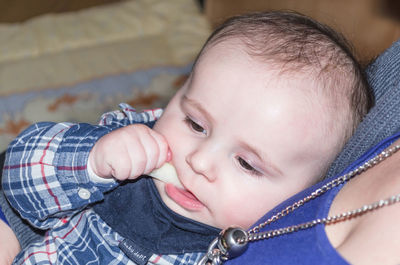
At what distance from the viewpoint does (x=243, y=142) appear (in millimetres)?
788

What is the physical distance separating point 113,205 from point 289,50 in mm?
393

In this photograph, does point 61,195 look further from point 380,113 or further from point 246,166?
point 380,113

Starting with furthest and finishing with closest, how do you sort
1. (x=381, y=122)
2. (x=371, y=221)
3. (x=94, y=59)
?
(x=94, y=59) → (x=381, y=122) → (x=371, y=221)

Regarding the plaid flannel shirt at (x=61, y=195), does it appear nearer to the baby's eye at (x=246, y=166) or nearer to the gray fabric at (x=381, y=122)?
the baby's eye at (x=246, y=166)

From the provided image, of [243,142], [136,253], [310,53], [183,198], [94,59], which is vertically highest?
[310,53]

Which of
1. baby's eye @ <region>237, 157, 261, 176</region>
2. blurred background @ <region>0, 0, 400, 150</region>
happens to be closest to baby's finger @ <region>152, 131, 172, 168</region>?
baby's eye @ <region>237, 157, 261, 176</region>

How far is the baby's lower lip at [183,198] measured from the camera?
82cm

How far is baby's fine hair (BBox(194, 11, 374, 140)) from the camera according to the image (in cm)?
82

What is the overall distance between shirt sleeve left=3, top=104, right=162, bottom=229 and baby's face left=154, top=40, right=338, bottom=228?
13 cm

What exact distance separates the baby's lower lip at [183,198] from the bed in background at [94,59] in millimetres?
1176

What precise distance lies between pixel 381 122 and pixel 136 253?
16.8 inches

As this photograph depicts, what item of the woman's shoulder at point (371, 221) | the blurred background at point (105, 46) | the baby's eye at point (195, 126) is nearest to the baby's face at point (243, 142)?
the baby's eye at point (195, 126)

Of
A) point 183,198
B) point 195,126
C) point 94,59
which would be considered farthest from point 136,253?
point 94,59

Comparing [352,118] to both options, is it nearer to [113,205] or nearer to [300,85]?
[300,85]
